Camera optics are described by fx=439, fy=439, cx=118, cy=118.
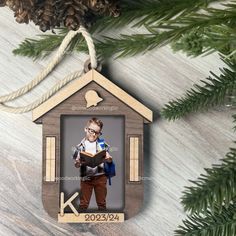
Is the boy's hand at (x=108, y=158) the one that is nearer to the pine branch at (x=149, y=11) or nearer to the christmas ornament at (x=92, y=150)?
the christmas ornament at (x=92, y=150)

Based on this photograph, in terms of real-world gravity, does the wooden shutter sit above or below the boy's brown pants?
above

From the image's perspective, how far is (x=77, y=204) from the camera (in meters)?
0.72

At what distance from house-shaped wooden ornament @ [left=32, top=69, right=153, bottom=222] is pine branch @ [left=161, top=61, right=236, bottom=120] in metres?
0.04

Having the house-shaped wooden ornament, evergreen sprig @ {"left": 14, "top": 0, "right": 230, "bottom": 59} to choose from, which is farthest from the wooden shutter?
evergreen sprig @ {"left": 14, "top": 0, "right": 230, "bottom": 59}

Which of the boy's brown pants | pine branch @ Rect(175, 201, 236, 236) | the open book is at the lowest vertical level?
pine branch @ Rect(175, 201, 236, 236)

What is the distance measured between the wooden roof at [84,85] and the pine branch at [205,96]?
0.04 metres

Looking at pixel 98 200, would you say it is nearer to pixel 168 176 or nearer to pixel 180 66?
pixel 168 176

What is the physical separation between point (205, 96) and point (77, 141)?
22cm

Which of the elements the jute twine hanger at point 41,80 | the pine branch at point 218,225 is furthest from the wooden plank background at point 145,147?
the pine branch at point 218,225

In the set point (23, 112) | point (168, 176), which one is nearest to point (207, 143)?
point (168, 176)

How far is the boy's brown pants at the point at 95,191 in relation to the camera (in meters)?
0.72

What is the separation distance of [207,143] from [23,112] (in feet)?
1.02

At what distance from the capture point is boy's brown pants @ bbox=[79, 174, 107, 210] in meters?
0.72

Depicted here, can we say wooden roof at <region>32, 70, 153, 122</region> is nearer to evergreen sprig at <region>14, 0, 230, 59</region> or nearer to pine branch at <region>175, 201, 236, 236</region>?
evergreen sprig at <region>14, 0, 230, 59</region>
